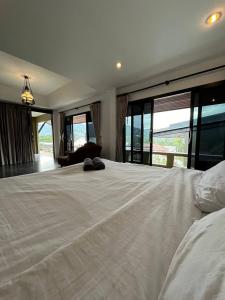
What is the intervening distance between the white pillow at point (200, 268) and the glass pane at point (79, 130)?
16.9ft

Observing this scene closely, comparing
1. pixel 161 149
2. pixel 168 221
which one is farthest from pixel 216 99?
pixel 168 221

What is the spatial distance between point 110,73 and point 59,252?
3.25 m

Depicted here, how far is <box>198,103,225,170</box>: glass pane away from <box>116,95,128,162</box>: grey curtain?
6.03ft

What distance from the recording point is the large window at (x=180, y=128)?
2625mm

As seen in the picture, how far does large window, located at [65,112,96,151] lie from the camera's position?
522cm

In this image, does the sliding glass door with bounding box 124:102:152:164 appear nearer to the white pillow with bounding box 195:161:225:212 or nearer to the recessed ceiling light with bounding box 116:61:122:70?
the recessed ceiling light with bounding box 116:61:122:70

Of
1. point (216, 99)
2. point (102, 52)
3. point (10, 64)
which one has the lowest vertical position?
point (216, 99)

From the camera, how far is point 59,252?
561 millimetres

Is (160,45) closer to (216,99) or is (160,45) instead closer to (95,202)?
(216,99)

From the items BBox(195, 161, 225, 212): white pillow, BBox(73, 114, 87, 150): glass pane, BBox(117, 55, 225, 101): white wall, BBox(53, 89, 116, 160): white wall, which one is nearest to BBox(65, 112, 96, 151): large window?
BBox(73, 114, 87, 150): glass pane

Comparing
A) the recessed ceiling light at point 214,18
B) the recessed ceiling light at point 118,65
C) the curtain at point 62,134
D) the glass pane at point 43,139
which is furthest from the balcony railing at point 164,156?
the glass pane at point 43,139

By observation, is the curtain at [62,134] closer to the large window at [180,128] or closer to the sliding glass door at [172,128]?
the large window at [180,128]

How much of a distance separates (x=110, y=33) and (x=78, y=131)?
4.26m

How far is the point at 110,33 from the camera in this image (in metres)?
1.87
